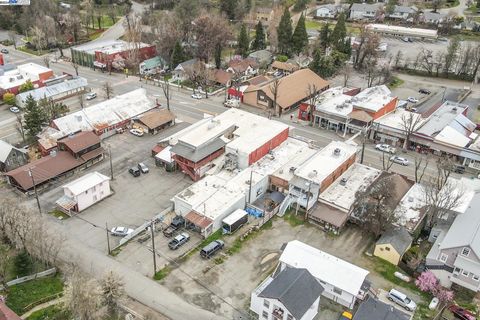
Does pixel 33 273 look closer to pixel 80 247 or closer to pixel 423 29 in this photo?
pixel 80 247

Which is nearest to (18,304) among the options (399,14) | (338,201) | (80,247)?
(80,247)

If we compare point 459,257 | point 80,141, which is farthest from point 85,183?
point 459,257

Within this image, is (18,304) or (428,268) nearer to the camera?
(18,304)

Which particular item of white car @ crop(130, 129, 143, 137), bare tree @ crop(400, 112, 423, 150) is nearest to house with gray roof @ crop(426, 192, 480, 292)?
bare tree @ crop(400, 112, 423, 150)

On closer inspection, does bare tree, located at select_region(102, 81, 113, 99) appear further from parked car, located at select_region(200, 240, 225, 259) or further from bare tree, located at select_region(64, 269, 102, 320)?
bare tree, located at select_region(64, 269, 102, 320)

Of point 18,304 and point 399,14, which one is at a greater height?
point 399,14

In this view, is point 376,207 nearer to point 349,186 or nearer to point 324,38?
point 349,186

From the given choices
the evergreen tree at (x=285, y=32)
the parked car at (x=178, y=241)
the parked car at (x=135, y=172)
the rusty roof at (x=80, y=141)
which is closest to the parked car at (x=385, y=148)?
the parked car at (x=178, y=241)
